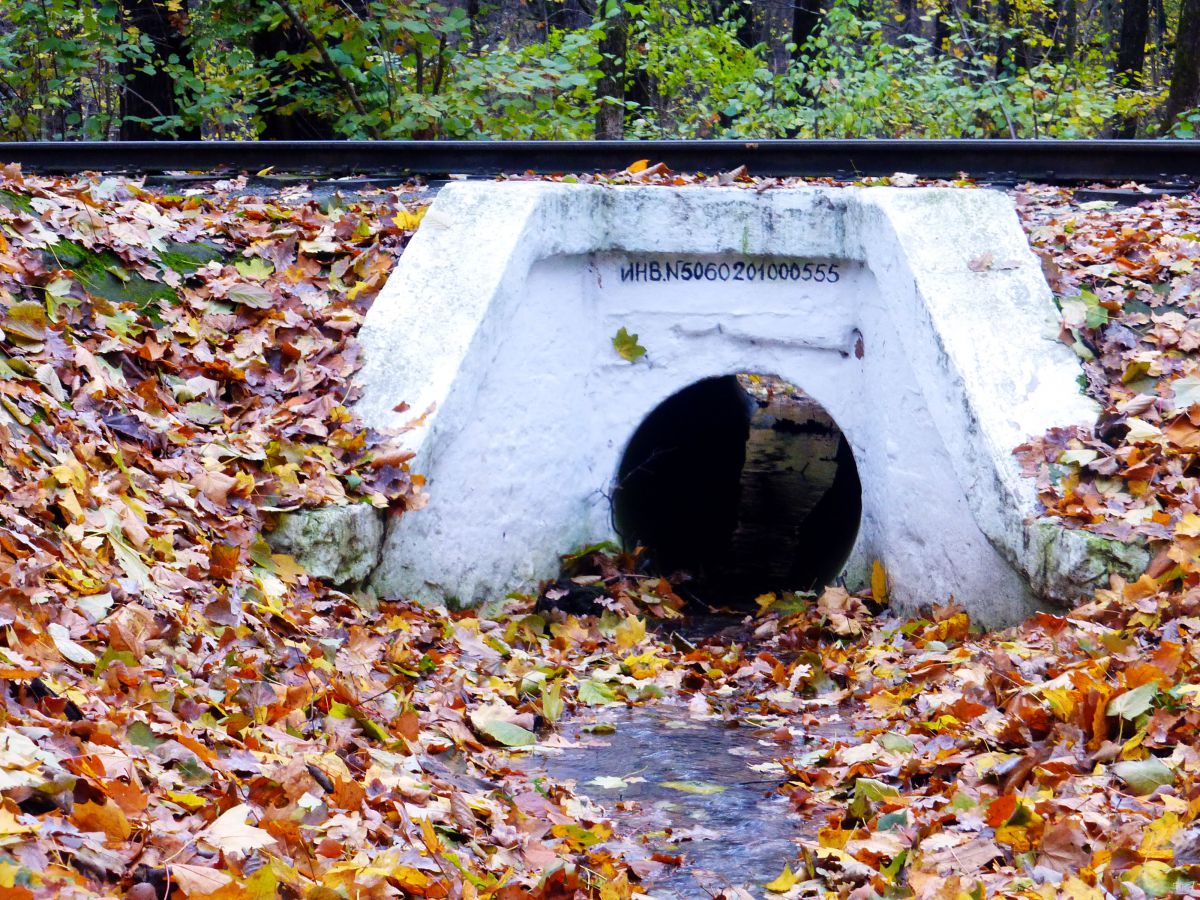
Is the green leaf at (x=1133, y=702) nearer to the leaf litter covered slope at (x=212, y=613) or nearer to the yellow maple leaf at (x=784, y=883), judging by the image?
the yellow maple leaf at (x=784, y=883)

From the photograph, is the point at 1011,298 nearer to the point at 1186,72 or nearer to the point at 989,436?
the point at 989,436

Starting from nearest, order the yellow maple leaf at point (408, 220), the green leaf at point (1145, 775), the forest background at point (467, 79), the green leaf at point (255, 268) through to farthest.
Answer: the green leaf at point (1145, 775) → the green leaf at point (255, 268) → the yellow maple leaf at point (408, 220) → the forest background at point (467, 79)

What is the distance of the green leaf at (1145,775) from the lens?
3.13 metres

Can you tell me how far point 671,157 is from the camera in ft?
26.0

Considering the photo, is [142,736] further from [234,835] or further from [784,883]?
[784,883]

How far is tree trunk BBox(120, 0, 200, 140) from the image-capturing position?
39.5ft

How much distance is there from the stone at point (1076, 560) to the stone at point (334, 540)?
2653 millimetres

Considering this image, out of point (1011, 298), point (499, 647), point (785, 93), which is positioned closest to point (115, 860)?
point (499, 647)

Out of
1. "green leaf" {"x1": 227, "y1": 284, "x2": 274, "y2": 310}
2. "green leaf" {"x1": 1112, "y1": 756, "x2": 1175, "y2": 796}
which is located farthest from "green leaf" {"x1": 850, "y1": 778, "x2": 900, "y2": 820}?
"green leaf" {"x1": 227, "y1": 284, "x2": 274, "y2": 310}

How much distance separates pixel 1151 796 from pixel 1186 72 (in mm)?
12287

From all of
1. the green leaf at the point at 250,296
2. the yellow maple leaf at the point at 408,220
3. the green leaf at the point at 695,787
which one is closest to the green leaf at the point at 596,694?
the green leaf at the point at 695,787

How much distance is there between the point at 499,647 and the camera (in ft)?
17.0

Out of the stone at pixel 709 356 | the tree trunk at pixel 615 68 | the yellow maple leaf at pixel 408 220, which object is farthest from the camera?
the tree trunk at pixel 615 68

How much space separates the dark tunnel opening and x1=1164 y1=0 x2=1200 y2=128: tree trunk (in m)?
5.44
